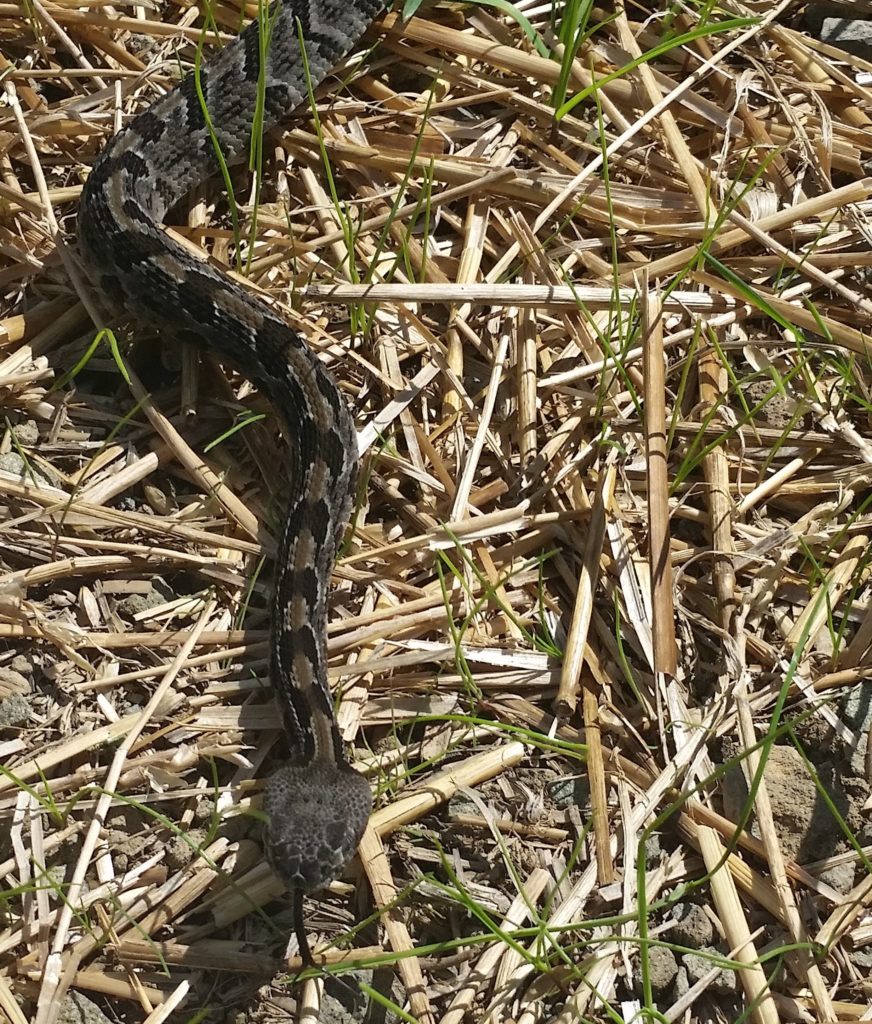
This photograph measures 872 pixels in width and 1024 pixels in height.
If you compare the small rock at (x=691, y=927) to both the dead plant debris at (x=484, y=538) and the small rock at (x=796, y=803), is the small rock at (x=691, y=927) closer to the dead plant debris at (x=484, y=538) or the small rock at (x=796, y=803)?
the dead plant debris at (x=484, y=538)

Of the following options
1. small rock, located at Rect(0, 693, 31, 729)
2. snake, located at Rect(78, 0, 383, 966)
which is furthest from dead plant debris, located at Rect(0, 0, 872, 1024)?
snake, located at Rect(78, 0, 383, 966)

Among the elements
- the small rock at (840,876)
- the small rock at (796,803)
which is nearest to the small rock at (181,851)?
the small rock at (796,803)

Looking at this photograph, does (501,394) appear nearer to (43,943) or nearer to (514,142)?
(514,142)

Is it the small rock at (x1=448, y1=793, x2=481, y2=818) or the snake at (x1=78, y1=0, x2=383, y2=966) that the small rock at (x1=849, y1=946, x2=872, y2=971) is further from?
Result: the snake at (x1=78, y1=0, x2=383, y2=966)

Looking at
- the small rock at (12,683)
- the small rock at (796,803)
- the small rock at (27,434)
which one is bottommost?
the small rock at (12,683)

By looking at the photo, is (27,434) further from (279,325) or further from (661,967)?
(661,967)

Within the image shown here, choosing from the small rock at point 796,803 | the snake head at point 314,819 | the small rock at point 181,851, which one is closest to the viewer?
the snake head at point 314,819

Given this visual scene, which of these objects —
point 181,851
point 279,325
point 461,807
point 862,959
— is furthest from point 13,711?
point 862,959
